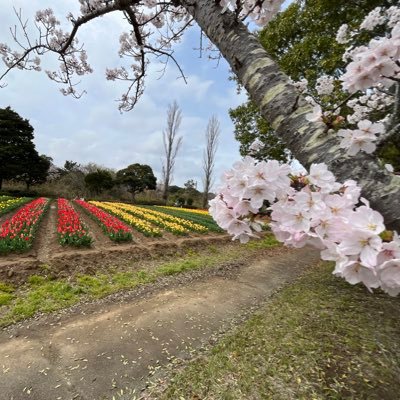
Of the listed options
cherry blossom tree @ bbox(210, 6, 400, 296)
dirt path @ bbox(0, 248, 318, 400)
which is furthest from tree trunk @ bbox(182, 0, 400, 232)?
Answer: dirt path @ bbox(0, 248, 318, 400)

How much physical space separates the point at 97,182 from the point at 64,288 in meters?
28.5

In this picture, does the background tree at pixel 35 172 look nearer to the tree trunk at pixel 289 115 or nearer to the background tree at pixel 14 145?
the background tree at pixel 14 145

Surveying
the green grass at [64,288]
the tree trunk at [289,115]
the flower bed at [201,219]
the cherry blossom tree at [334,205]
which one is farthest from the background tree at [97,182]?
the cherry blossom tree at [334,205]

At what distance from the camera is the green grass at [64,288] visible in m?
4.39

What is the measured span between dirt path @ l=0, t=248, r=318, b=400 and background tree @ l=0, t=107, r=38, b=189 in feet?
91.0

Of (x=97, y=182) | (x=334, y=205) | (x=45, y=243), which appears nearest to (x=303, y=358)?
(x=334, y=205)

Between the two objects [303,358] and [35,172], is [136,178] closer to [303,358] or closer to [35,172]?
[35,172]

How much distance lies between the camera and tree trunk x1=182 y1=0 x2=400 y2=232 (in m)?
0.72

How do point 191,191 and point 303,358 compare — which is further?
point 191,191

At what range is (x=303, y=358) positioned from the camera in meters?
3.39

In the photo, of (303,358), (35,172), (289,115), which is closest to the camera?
(289,115)

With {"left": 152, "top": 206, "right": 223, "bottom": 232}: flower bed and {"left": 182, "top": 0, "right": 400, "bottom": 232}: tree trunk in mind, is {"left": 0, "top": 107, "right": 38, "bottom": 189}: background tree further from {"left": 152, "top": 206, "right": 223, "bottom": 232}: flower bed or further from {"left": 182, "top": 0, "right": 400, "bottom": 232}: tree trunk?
{"left": 182, "top": 0, "right": 400, "bottom": 232}: tree trunk

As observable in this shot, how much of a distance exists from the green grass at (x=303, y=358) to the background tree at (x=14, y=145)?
1159 inches

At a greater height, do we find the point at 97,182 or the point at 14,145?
the point at 14,145
